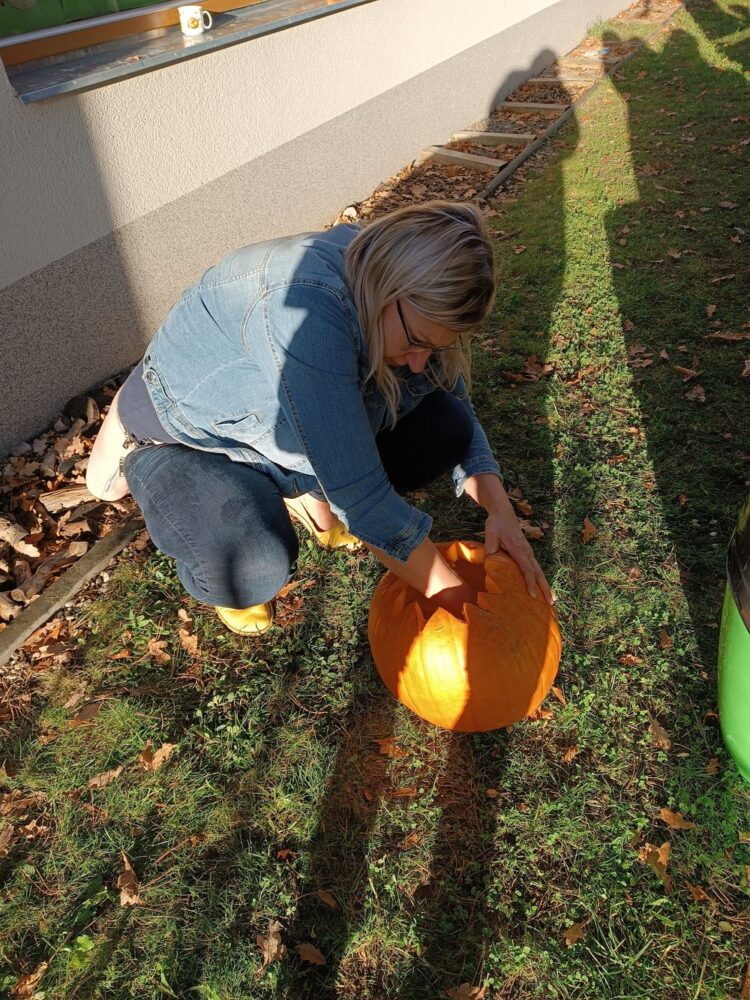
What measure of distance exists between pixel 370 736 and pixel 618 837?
85 cm

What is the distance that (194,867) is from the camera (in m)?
2.21

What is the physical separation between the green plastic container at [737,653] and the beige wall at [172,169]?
11.0ft

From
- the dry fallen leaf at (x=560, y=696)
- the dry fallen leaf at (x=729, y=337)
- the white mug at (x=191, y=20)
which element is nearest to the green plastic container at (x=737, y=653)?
the dry fallen leaf at (x=560, y=696)

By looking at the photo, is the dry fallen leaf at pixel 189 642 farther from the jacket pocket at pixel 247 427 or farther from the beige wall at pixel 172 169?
the beige wall at pixel 172 169

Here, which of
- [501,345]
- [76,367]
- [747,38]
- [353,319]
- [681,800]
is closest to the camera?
[353,319]

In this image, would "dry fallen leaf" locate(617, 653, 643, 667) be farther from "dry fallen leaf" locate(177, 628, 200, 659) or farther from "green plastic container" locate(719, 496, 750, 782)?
"dry fallen leaf" locate(177, 628, 200, 659)

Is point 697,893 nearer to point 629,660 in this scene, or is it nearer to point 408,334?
point 629,660

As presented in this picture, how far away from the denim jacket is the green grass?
849 mm

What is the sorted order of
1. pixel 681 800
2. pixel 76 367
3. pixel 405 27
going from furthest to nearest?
pixel 405 27 < pixel 76 367 < pixel 681 800

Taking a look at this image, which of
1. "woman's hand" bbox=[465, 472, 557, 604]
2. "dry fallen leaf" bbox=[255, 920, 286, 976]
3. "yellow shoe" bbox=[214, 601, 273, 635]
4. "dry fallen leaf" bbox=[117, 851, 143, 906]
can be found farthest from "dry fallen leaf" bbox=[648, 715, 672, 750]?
"dry fallen leaf" bbox=[117, 851, 143, 906]

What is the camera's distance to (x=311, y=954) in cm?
201

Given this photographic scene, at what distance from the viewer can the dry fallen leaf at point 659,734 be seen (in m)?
2.38

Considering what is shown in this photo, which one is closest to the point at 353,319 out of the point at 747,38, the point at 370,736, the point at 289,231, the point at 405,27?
the point at 370,736

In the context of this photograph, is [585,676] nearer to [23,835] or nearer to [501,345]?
[23,835]
